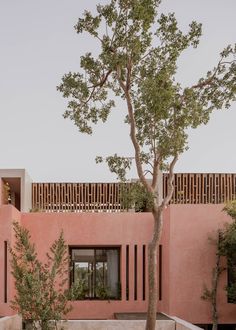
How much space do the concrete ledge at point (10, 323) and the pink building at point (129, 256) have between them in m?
0.40

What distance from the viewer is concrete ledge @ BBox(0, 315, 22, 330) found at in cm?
1552

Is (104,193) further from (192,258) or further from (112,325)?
(112,325)

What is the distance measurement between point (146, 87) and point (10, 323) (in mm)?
6766

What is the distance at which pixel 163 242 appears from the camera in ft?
65.6

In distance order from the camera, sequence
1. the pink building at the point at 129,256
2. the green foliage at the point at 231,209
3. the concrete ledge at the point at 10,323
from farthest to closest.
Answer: the pink building at the point at 129,256 < the green foliage at the point at 231,209 < the concrete ledge at the point at 10,323

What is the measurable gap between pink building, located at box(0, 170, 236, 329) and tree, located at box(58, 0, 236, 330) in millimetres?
3929

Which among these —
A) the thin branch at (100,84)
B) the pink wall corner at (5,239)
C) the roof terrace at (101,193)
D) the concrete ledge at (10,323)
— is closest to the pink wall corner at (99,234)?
the pink wall corner at (5,239)

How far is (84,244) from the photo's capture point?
66.3ft

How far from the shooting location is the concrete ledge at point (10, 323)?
611 inches

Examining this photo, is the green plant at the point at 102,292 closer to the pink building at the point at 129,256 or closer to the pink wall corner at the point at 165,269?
the pink building at the point at 129,256

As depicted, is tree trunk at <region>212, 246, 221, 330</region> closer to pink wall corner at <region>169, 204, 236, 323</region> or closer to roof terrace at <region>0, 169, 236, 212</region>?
pink wall corner at <region>169, 204, 236, 323</region>

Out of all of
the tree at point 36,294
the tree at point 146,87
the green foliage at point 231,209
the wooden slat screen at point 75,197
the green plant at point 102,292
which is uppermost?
the tree at point 146,87

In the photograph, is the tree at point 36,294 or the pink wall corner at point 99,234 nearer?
the tree at point 36,294

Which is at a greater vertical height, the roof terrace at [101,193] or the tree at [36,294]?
the roof terrace at [101,193]
